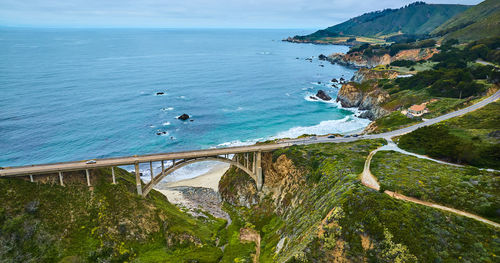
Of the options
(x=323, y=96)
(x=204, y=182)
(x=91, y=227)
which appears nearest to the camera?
(x=91, y=227)

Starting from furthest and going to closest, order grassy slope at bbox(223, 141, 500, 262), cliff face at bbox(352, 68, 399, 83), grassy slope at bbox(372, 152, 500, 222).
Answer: cliff face at bbox(352, 68, 399, 83) < grassy slope at bbox(372, 152, 500, 222) < grassy slope at bbox(223, 141, 500, 262)

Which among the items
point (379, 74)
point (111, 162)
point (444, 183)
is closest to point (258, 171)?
point (111, 162)

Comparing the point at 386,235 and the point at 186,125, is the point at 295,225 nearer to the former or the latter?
the point at 386,235

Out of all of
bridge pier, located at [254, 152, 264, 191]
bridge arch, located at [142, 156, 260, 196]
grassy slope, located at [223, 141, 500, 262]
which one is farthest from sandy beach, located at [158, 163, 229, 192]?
grassy slope, located at [223, 141, 500, 262]

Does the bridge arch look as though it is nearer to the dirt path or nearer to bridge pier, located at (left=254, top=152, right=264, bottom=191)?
bridge pier, located at (left=254, top=152, right=264, bottom=191)

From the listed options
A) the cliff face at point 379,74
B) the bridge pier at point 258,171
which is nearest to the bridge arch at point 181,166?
the bridge pier at point 258,171

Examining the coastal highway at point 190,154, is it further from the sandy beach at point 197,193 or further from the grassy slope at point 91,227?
the sandy beach at point 197,193

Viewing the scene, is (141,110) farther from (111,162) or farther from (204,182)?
(111,162)
